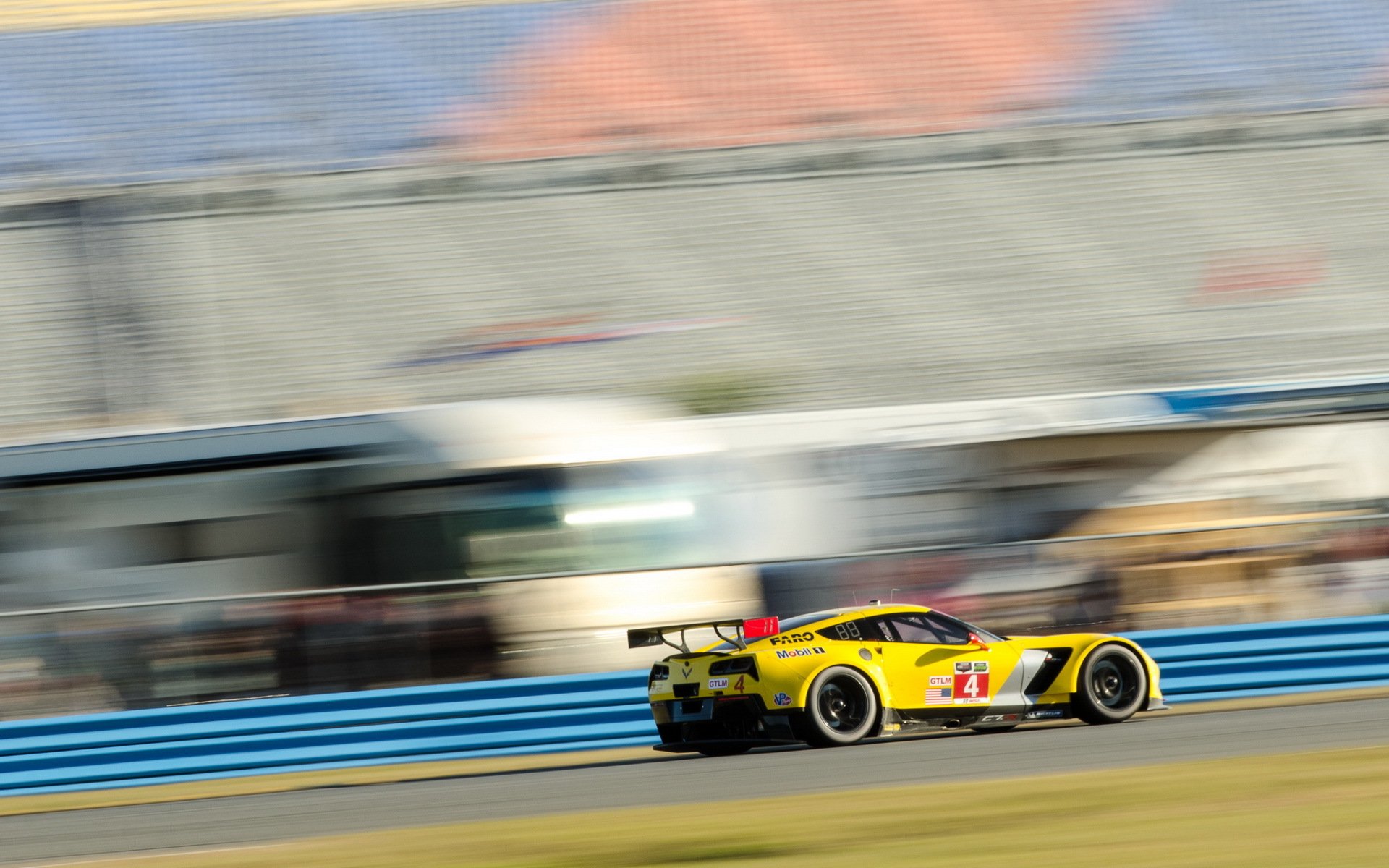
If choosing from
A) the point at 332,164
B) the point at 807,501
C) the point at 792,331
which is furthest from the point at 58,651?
the point at 332,164

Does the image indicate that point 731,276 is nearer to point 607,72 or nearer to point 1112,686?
point 607,72

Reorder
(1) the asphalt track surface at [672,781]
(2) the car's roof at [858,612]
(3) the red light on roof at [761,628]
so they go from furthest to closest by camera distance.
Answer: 1. (2) the car's roof at [858,612]
2. (3) the red light on roof at [761,628]
3. (1) the asphalt track surface at [672,781]

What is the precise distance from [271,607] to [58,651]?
4.80 feet

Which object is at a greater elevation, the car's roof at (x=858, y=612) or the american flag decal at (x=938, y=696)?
the car's roof at (x=858, y=612)

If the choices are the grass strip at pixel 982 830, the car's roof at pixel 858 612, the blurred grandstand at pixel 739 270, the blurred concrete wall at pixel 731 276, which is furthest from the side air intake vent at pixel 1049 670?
→ the blurred concrete wall at pixel 731 276

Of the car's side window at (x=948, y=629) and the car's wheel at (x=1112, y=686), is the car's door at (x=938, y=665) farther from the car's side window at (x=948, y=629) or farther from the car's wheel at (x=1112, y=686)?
the car's wheel at (x=1112, y=686)

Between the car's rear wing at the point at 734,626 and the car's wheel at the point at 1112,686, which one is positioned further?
the car's wheel at the point at 1112,686

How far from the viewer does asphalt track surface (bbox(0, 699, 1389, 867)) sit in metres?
7.46

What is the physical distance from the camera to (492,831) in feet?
21.8

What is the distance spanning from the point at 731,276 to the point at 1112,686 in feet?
41.4

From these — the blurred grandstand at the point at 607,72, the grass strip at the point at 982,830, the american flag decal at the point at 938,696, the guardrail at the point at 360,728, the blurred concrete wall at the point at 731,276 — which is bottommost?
the grass strip at the point at 982,830

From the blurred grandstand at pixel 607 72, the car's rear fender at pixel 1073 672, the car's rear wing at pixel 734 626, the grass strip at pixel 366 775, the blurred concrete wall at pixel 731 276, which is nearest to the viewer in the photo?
the car's rear wing at pixel 734 626

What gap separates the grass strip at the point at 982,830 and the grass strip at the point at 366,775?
3.32 meters

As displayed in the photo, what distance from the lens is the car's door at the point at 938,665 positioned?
30.8ft
